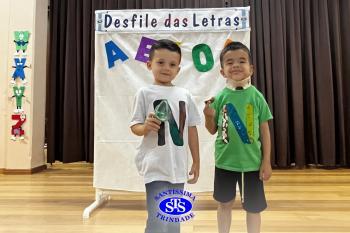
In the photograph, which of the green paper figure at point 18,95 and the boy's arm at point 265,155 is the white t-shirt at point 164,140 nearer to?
the boy's arm at point 265,155

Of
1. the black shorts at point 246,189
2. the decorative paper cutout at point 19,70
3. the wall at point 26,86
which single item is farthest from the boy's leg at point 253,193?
the decorative paper cutout at point 19,70

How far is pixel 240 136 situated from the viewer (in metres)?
1.07

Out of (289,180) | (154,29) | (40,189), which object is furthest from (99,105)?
(289,180)

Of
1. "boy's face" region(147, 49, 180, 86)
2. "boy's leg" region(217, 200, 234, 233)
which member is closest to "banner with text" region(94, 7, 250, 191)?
"boy's leg" region(217, 200, 234, 233)

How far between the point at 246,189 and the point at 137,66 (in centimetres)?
118

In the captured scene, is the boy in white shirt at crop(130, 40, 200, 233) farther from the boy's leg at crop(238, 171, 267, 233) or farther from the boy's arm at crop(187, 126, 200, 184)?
the boy's leg at crop(238, 171, 267, 233)

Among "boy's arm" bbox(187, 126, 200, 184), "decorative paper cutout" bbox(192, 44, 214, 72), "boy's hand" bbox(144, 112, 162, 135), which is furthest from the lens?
"decorative paper cutout" bbox(192, 44, 214, 72)

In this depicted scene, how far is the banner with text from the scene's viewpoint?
2.00 meters

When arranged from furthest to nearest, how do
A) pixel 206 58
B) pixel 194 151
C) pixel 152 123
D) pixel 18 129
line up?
pixel 18 129
pixel 206 58
pixel 194 151
pixel 152 123

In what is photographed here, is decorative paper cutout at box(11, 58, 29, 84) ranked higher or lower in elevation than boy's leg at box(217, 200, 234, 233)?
higher

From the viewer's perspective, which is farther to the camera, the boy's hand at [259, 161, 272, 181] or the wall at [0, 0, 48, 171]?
the wall at [0, 0, 48, 171]

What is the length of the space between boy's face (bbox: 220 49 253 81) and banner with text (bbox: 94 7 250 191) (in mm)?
906

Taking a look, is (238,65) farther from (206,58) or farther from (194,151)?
(206,58)

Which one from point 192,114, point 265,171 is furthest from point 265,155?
point 192,114
